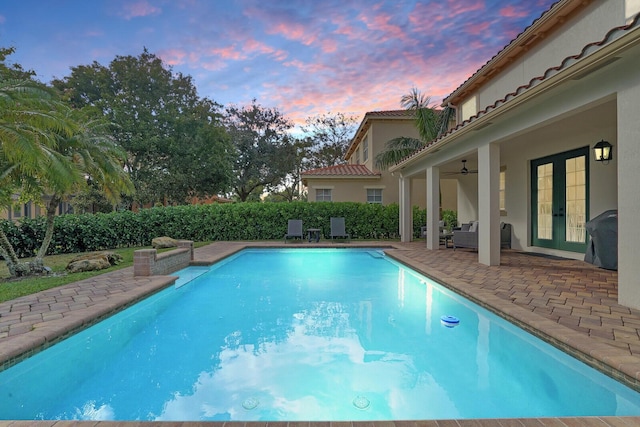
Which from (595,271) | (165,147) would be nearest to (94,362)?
(595,271)

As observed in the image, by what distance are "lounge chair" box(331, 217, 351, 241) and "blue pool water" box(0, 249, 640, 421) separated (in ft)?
32.3

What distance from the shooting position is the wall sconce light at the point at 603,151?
25.4 feet

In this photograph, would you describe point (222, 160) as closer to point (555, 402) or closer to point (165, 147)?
point (165, 147)

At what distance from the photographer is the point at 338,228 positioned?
1642cm

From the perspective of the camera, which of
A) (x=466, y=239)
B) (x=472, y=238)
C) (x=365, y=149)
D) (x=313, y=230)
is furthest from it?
(x=365, y=149)

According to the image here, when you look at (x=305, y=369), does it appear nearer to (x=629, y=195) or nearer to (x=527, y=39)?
(x=629, y=195)

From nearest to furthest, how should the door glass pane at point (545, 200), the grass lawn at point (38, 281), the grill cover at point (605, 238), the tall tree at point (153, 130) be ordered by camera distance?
the grass lawn at point (38, 281) → the grill cover at point (605, 238) → the door glass pane at point (545, 200) → the tall tree at point (153, 130)

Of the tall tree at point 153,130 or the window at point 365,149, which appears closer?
the window at point 365,149

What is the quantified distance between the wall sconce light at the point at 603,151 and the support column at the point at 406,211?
25.2 ft

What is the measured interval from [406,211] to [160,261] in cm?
1069

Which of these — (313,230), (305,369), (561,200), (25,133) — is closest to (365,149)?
(313,230)

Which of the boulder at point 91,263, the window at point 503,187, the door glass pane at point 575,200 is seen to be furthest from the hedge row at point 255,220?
the door glass pane at point 575,200

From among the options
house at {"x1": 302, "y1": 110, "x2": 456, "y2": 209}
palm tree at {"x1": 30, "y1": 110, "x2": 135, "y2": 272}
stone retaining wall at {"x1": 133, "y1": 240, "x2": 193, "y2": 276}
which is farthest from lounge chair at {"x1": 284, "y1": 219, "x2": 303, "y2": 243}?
palm tree at {"x1": 30, "y1": 110, "x2": 135, "y2": 272}

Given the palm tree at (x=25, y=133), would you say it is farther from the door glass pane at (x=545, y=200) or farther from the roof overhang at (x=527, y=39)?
the door glass pane at (x=545, y=200)
